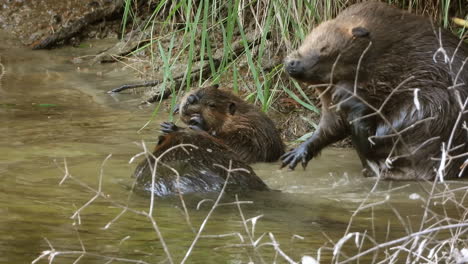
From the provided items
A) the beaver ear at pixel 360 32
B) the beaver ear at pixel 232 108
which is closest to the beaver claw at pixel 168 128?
the beaver ear at pixel 232 108

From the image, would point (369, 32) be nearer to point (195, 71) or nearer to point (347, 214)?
point (347, 214)

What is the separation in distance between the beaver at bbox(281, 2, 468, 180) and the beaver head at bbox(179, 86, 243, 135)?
48.1 inches

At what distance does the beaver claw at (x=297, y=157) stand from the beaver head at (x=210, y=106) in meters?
0.92

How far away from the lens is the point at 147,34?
989 centimetres

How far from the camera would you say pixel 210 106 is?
277 inches

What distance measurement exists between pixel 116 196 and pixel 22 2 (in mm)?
6919

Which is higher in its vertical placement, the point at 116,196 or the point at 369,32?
the point at 369,32

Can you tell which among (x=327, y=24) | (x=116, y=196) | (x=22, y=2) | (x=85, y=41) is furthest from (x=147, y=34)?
(x=116, y=196)

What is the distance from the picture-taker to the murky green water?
13.2ft

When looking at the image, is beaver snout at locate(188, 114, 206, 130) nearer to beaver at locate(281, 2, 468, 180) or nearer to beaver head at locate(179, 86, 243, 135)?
beaver head at locate(179, 86, 243, 135)

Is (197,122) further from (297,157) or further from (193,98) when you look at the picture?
(297,157)

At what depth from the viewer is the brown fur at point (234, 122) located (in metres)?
6.67

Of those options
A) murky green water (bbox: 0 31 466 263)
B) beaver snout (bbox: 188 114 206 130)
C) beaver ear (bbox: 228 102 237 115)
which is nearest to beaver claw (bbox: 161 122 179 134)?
murky green water (bbox: 0 31 466 263)

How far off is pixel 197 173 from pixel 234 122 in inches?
63.7
